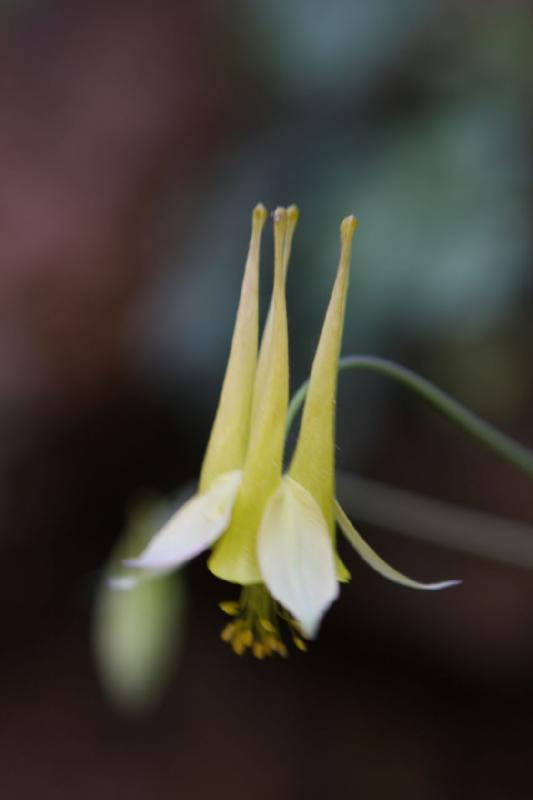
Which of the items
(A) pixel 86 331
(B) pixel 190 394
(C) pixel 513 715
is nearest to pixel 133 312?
(A) pixel 86 331

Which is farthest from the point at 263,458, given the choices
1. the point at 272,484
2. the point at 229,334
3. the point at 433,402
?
the point at 229,334

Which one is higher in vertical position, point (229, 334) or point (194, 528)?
point (229, 334)

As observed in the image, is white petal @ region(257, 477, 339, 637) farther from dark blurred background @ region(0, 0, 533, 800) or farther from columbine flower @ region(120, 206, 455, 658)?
dark blurred background @ region(0, 0, 533, 800)

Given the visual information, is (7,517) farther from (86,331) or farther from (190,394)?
(190,394)

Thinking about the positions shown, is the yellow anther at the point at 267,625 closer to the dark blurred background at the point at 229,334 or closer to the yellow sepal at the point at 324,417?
the yellow sepal at the point at 324,417

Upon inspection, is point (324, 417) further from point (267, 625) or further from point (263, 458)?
point (267, 625)

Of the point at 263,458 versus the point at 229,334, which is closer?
the point at 263,458

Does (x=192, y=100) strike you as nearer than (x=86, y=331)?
No
